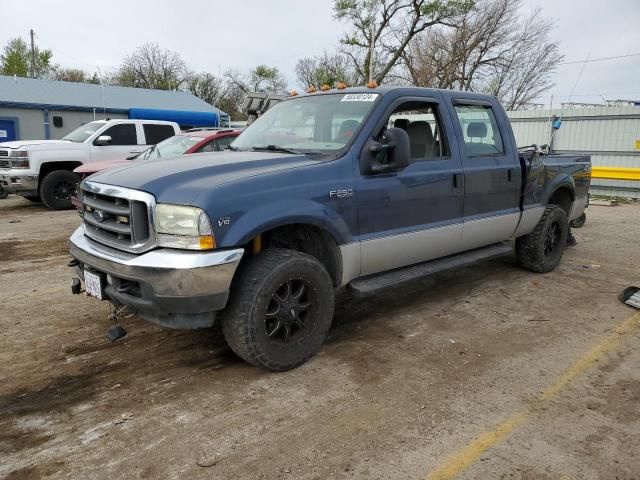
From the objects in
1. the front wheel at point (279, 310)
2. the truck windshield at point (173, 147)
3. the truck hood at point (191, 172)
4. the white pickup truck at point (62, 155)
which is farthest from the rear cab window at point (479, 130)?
the white pickup truck at point (62, 155)

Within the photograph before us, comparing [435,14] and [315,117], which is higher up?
[435,14]

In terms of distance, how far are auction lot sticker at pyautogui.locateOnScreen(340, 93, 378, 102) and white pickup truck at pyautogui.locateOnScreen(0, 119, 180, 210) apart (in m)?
8.31

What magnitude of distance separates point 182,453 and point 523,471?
1.72 metres

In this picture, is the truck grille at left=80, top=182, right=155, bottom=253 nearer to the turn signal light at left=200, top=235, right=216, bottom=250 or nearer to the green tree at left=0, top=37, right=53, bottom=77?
the turn signal light at left=200, top=235, right=216, bottom=250

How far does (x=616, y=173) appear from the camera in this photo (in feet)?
46.3

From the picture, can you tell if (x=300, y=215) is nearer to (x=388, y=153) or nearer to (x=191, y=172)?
(x=191, y=172)

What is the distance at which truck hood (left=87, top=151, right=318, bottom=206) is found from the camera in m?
3.03

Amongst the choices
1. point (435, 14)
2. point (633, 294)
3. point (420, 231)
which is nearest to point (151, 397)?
point (420, 231)

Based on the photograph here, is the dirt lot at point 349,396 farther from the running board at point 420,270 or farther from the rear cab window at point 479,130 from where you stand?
the rear cab window at point 479,130

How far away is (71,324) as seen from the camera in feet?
14.1

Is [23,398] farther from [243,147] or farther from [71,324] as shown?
[243,147]

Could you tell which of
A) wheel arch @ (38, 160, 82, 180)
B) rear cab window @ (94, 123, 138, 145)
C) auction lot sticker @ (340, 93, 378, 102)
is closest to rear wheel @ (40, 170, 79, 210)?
wheel arch @ (38, 160, 82, 180)

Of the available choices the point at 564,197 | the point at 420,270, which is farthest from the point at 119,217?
the point at 564,197

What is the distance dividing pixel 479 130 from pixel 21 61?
50246mm
